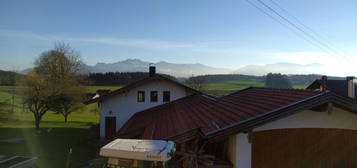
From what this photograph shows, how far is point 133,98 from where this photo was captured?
19828 millimetres

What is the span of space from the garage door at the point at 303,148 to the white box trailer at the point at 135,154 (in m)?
3.00

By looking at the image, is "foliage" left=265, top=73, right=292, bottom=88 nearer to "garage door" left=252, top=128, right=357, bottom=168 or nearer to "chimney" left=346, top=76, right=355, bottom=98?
"chimney" left=346, top=76, right=355, bottom=98

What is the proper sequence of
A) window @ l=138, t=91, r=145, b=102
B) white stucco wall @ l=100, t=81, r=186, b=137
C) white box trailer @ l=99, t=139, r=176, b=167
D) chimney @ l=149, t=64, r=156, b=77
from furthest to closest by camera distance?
chimney @ l=149, t=64, r=156, b=77 < window @ l=138, t=91, r=145, b=102 < white stucco wall @ l=100, t=81, r=186, b=137 < white box trailer @ l=99, t=139, r=176, b=167

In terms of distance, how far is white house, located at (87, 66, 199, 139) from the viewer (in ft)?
63.4

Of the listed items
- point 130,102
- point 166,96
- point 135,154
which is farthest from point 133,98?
point 135,154

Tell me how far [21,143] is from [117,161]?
15.5m

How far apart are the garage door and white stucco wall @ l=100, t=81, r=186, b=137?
13.3 meters

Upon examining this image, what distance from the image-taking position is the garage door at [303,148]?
716 centimetres

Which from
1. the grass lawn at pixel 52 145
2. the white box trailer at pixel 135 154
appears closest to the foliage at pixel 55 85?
the grass lawn at pixel 52 145

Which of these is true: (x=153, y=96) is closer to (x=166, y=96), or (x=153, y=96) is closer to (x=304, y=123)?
(x=166, y=96)

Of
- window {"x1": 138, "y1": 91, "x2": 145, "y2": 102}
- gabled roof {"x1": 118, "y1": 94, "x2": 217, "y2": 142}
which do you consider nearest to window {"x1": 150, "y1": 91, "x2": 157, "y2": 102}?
window {"x1": 138, "y1": 91, "x2": 145, "y2": 102}

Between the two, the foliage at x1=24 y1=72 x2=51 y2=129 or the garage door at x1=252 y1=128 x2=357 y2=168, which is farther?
the foliage at x1=24 y1=72 x2=51 y2=129

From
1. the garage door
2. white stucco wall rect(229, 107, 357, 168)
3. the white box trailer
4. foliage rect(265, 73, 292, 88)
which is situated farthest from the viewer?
foliage rect(265, 73, 292, 88)

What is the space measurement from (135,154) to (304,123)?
5087 mm
